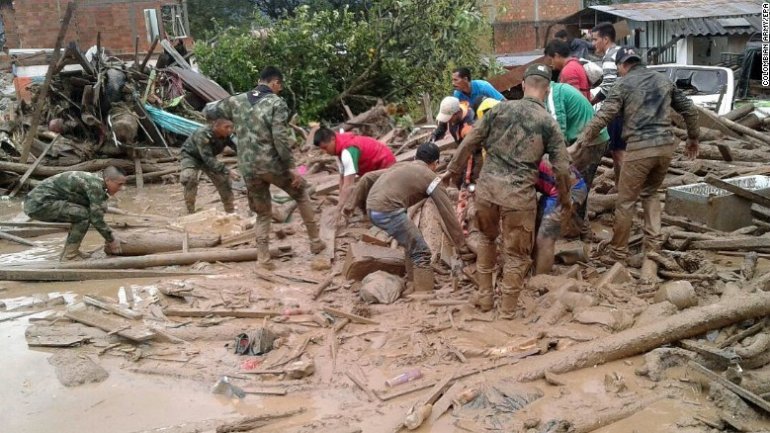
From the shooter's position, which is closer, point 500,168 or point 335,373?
point 335,373

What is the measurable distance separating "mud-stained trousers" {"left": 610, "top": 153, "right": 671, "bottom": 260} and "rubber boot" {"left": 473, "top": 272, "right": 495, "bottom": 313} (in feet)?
5.18

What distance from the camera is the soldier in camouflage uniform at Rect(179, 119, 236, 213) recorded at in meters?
9.26

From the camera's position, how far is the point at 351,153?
7449 millimetres

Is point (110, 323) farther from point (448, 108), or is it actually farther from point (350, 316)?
point (448, 108)

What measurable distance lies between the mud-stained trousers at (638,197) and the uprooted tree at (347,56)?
8.16m

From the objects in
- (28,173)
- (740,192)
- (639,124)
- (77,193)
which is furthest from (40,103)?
(740,192)

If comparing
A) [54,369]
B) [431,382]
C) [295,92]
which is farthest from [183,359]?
[295,92]

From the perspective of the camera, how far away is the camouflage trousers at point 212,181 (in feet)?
31.5

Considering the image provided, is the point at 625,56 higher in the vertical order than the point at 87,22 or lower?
lower

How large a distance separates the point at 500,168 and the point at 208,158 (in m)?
5.18

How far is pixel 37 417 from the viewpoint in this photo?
4.77 metres

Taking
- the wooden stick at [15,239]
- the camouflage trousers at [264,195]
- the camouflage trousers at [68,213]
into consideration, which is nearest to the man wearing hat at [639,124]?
the camouflage trousers at [264,195]

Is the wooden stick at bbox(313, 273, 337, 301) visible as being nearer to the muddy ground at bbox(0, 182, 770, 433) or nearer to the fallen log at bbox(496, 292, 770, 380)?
the muddy ground at bbox(0, 182, 770, 433)

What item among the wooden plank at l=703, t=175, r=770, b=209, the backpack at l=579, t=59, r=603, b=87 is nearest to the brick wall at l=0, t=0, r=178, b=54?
the backpack at l=579, t=59, r=603, b=87
